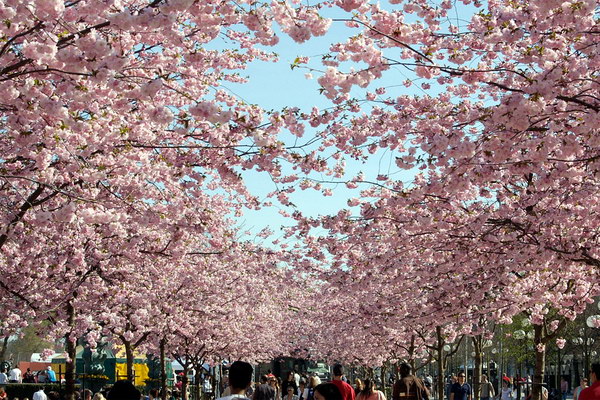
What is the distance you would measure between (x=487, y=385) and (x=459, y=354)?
53.5 m

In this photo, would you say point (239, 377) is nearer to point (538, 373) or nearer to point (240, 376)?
point (240, 376)

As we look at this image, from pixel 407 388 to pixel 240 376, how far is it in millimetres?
7503

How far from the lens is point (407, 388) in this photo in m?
12.9

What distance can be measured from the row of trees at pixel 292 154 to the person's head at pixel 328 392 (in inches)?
125

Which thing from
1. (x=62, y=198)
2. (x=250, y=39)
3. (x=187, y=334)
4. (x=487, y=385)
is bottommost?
(x=487, y=385)

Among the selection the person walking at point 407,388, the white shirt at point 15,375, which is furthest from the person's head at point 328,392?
the white shirt at point 15,375

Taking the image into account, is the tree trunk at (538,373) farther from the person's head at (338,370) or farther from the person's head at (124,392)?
the person's head at (124,392)

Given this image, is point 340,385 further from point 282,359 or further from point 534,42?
point 282,359

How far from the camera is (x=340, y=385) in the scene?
38.3 feet

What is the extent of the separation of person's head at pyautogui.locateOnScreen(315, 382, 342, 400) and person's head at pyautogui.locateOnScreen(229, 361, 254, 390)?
3056 millimetres

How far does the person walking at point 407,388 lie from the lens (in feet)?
42.6

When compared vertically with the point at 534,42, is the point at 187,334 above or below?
below

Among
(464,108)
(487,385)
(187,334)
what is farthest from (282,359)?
(464,108)

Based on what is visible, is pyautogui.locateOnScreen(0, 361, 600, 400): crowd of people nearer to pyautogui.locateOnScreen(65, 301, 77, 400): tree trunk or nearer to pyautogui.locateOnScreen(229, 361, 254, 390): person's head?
pyautogui.locateOnScreen(229, 361, 254, 390): person's head
